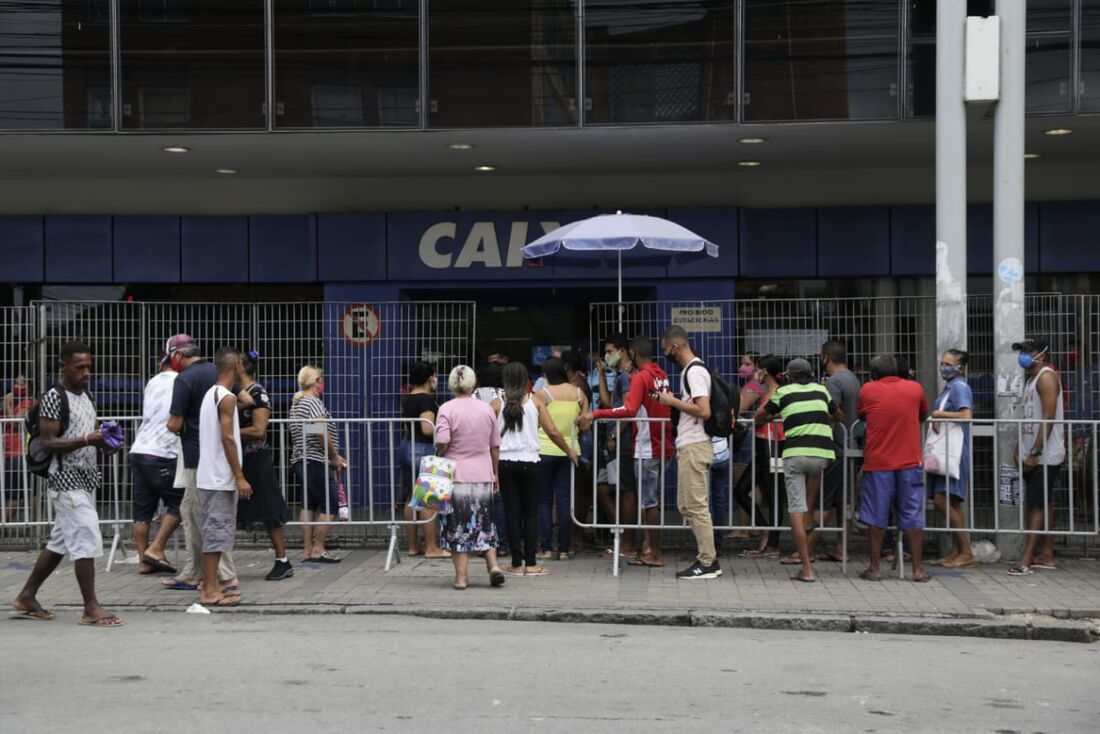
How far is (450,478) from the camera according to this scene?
9859 mm

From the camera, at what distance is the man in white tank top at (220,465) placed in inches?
360

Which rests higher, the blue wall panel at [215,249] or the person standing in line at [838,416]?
the blue wall panel at [215,249]

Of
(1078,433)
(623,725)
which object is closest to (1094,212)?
(1078,433)

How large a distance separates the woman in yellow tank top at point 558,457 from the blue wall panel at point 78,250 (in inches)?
315

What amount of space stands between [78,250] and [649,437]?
9.35m

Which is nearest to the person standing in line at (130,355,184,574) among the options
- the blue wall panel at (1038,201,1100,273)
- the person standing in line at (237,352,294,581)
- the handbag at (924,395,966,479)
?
the person standing in line at (237,352,294,581)

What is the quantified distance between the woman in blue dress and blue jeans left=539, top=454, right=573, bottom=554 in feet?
10.6

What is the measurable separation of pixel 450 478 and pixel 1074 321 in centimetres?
657

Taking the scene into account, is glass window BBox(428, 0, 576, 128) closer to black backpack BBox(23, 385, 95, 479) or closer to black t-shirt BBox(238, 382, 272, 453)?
black t-shirt BBox(238, 382, 272, 453)

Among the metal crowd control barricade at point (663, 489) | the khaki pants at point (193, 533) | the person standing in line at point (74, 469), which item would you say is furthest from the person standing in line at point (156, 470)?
the metal crowd control barricade at point (663, 489)

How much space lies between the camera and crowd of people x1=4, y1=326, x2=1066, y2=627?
9.21 metres

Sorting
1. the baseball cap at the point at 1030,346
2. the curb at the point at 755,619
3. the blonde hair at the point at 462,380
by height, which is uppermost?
the baseball cap at the point at 1030,346

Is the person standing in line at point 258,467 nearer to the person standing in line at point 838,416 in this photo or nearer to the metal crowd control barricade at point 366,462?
the metal crowd control barricade at point 366,462

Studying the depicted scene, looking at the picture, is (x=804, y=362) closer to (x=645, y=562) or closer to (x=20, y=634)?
(x=645, y=562)
